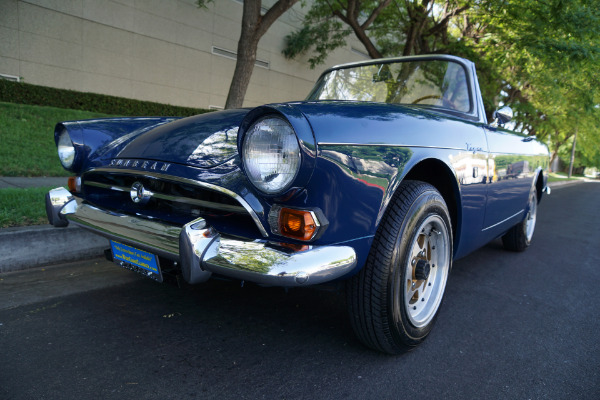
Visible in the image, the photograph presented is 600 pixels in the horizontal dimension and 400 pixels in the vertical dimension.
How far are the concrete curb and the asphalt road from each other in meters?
0.13

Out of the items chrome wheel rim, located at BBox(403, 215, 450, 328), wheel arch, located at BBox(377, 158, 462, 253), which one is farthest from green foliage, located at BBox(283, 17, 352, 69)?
chrome wheel rim, located at BBox(403, 215, 450, 328)

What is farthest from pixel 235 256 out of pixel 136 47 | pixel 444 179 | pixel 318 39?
pixel 318 39

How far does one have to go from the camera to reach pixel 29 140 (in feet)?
22.7

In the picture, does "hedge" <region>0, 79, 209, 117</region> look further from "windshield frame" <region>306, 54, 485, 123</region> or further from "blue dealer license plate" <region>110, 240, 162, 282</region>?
"blue dealer license plate" <region>110, 240, 162, 282</region>

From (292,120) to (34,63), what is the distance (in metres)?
10.7

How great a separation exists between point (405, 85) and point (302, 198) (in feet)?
6.25

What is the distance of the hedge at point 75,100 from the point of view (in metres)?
8.66

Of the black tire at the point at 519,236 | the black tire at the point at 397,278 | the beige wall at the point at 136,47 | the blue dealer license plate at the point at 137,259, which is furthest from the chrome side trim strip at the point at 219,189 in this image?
the beige wall at the point at 136,47

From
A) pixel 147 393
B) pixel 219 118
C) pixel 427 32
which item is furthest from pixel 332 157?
pixel 427 32

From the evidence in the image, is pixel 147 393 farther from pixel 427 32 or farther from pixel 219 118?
pixel 427 32

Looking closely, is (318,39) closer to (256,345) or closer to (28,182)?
(28,182)

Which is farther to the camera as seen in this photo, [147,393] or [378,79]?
[378,79]

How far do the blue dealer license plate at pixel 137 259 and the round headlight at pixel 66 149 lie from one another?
0.76 metres

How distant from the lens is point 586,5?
7977 mm
